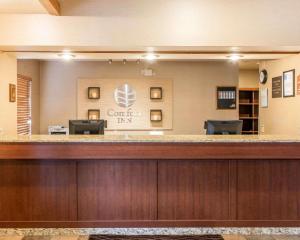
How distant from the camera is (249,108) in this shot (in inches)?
380

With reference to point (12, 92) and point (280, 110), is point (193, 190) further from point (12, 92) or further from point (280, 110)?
point (12, 92)

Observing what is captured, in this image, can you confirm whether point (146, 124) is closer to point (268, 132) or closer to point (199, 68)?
point (199, 68)

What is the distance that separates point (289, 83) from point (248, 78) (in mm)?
4711

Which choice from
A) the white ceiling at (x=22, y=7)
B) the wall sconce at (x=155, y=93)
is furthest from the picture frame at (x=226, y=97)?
the white ceiling at (x=22, y=7)

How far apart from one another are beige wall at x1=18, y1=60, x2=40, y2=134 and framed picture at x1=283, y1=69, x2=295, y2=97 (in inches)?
181

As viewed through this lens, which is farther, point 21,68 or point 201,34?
point 21,68

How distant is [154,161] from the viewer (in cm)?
359

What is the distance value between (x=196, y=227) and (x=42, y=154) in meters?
1.72

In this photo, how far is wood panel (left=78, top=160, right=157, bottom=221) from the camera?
359 centimetres

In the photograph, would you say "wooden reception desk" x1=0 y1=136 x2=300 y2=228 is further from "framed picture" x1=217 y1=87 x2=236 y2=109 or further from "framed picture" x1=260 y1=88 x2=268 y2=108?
"framed picture" x1=217 y1=87 x2=236 y2=109

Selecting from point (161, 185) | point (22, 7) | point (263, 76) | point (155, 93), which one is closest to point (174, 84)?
point (155, 93)

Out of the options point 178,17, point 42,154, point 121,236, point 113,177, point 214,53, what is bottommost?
point 121,236

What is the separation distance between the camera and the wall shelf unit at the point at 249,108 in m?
9.47

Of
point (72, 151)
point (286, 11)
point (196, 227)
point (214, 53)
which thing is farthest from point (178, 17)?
point (196, 227)
